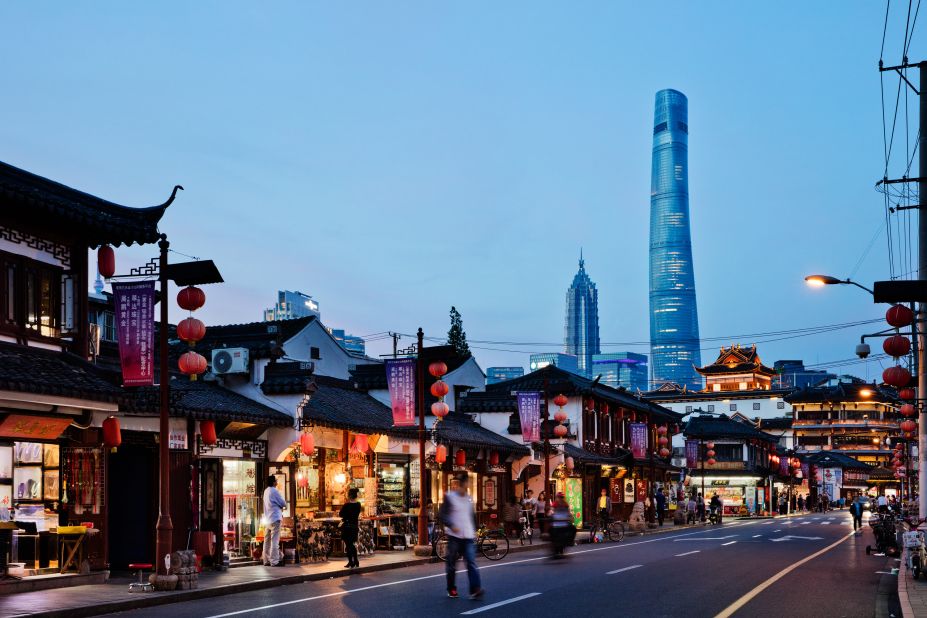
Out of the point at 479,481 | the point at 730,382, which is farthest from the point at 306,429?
the point at 730,382

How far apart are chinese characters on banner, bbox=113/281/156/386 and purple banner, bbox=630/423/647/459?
4422cm

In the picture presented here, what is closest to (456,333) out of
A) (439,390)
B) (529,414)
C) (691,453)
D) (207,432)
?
(691,453)

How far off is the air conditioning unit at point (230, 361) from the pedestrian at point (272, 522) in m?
4.26

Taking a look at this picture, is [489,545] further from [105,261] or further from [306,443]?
[105,261]

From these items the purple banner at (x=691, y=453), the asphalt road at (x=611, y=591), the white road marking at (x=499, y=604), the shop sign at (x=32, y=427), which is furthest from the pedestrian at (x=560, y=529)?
the purple banner at (x=691, y=453)

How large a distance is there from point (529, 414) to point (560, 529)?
20.4 meters

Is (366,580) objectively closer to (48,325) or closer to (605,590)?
(605,590)

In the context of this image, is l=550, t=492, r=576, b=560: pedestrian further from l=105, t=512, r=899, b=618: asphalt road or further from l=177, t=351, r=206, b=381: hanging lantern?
l=177, t=351, r=206, b=381: hanging lantern

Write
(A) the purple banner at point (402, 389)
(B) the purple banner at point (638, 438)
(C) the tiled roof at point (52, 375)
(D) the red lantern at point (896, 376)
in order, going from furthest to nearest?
(B) the purple banner at point (638, 438) → (A) the purple banner at point (402, 389) → (D) the red lantern at point (896, 376) → (C) the tiled roof at point (52, 375)

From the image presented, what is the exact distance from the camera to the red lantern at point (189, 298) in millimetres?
21922

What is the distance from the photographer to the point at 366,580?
2244cm

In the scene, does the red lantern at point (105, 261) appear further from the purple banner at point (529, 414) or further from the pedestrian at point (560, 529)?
the purple banner at point (529, 414)

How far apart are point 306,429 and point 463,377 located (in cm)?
2166

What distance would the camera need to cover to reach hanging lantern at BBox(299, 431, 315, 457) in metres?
28.1
